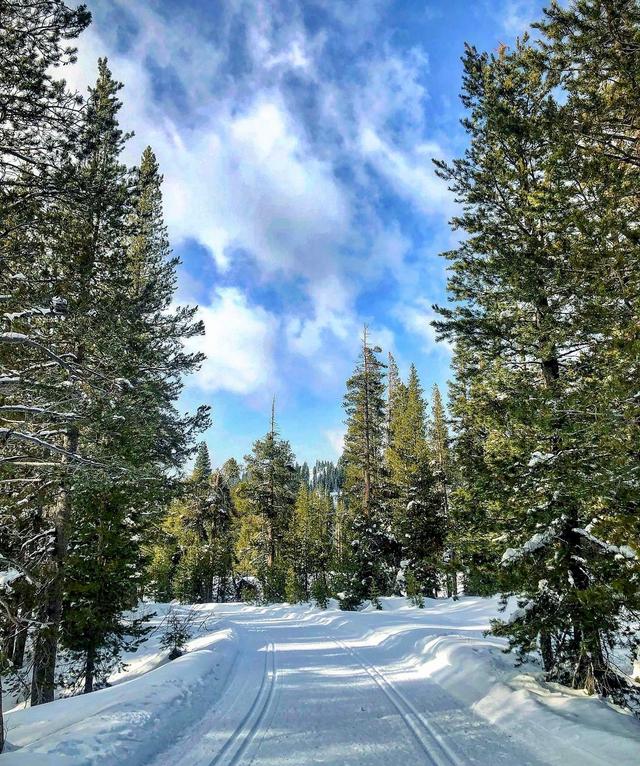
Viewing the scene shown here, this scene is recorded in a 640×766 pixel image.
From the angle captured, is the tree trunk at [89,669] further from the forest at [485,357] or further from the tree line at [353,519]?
the tree line at [353,519]

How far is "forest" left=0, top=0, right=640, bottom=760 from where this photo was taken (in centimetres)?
677

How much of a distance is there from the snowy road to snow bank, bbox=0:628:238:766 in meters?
0.32

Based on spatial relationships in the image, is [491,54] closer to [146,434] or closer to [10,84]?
[10,84]

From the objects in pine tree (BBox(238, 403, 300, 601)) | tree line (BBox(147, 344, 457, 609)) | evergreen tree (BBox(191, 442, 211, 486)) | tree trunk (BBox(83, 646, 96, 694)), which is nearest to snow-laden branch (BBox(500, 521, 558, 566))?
tree trunk (BBox(83, 646, 96, 694))

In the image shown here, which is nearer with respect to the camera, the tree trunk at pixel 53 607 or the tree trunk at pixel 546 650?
the tree trunk at pixel 546 650

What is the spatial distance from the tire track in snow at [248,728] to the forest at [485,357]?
305cm

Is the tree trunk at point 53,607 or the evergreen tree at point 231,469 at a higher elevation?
the evergreen tree at point 231,469

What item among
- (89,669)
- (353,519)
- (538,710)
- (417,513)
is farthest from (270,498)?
(538,710)

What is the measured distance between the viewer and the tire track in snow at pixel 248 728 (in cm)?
555

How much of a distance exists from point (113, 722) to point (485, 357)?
10.3 meters

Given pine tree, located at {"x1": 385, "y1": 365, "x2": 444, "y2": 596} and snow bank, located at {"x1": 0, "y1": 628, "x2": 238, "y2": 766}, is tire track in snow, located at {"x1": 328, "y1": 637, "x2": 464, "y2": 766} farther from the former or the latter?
pine tree, located at {"x1": 385, "y1": 365, "x2": 444, "y2": 596}

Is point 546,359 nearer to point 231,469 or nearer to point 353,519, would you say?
point 353,519

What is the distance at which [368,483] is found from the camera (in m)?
30.8

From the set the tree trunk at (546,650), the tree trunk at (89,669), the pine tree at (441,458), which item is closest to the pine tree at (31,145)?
the tree trunk at (89,669)
